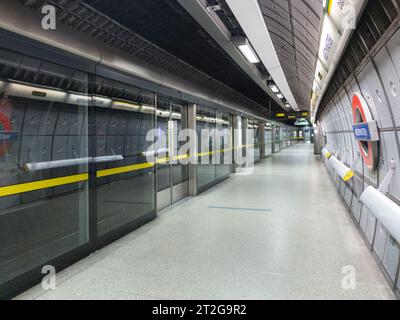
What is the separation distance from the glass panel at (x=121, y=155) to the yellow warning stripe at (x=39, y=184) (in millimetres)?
301

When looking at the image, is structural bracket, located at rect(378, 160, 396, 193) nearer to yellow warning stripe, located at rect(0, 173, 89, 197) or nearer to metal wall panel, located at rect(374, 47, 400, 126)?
metal wall panel, located at rect(374, 47, 400, 126)

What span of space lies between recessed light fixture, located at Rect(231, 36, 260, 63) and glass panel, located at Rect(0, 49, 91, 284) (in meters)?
2.25

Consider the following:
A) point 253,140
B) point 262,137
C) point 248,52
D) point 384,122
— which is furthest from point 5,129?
point 262,137

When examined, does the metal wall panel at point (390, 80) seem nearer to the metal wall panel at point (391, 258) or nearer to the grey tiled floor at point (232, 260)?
the metal wall panel at point (391, 258)

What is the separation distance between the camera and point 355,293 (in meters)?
2.58

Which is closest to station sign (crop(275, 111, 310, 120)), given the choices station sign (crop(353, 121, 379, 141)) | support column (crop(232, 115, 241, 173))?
support column (crop(232, 115, 241, 173))

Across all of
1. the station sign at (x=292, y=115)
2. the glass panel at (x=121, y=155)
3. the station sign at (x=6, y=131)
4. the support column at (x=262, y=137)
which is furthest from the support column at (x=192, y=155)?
the station sign at (x=292, y=115)

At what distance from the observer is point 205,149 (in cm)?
806

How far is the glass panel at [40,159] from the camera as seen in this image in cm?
357

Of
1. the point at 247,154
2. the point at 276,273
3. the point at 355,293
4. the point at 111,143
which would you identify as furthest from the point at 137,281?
the point at 247,154

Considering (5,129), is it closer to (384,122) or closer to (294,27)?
(294,27)

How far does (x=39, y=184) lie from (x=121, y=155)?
4.90 m

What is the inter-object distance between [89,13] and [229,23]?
196 centimetres

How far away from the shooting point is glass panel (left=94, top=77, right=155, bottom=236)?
480cm
